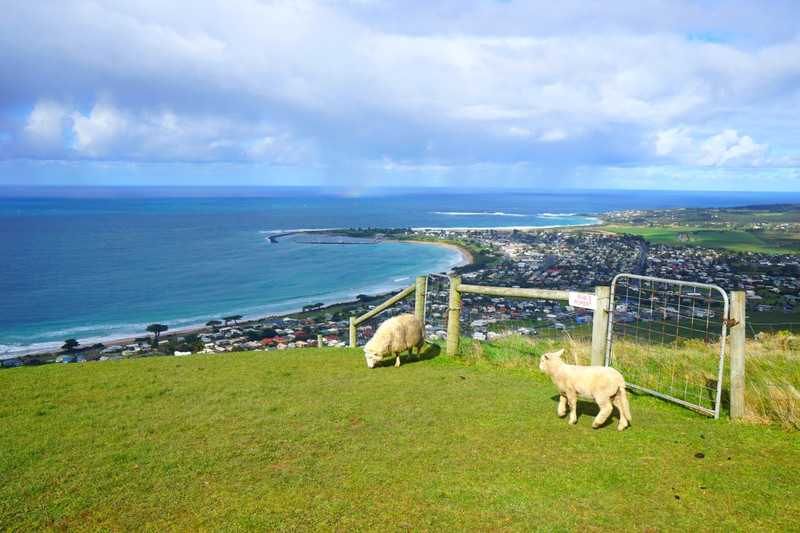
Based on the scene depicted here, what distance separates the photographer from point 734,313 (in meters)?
5.99

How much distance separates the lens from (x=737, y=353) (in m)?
6.10

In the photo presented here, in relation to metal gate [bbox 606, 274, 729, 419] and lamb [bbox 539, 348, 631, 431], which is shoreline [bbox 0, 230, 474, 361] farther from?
lamb [bbox 539, 348, 631, 431]

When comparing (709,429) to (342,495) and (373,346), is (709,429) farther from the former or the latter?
(373,346)

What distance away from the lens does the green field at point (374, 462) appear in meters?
4.06

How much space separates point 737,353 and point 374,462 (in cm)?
470

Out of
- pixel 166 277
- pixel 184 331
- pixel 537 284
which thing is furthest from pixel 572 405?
pixel 166 277

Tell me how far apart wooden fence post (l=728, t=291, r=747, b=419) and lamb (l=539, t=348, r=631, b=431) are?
1.44m

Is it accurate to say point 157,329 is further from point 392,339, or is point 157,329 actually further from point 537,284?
point 392,339

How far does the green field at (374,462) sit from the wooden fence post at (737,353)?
0.25m

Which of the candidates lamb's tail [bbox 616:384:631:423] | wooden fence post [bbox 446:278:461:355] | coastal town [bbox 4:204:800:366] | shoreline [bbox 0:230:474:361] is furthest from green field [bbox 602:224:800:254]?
lamb's tail [bbox 616:384:631:423]

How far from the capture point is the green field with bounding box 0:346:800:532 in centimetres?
406

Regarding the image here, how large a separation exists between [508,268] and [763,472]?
3473cm

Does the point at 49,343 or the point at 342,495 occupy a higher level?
the point at 342,495

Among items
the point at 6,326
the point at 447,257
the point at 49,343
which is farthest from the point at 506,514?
the point at 447,257
